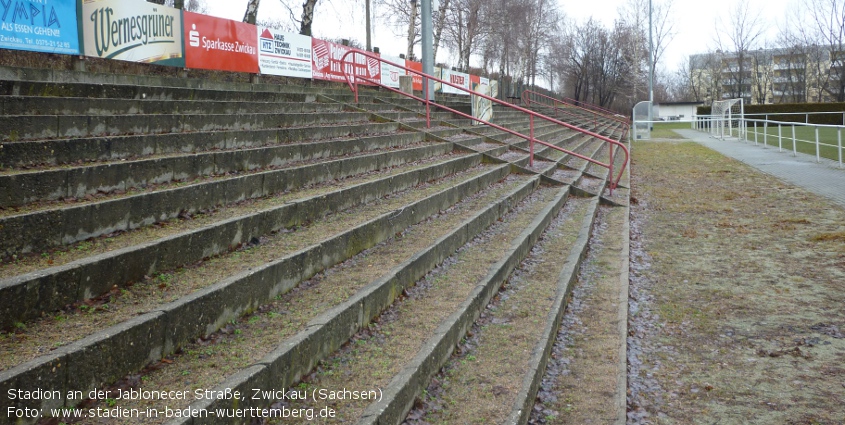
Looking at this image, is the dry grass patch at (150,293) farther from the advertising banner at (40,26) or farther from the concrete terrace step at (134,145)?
the advertising banner at (40,26)

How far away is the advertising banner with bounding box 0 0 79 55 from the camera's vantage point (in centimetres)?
805

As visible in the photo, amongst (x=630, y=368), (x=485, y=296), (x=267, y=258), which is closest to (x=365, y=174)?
(x=485, y=296)

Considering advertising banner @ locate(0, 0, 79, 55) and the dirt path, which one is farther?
advertising banner @ locate(0, 0, 79, 55)

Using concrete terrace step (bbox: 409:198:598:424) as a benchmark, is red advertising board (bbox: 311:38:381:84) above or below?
above

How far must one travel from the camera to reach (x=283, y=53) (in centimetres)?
1480

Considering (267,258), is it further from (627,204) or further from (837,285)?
(627,204)

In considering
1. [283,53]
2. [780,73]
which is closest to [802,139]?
[283,53]

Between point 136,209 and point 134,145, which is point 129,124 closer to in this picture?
point 134,145

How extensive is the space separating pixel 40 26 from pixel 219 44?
4.42m

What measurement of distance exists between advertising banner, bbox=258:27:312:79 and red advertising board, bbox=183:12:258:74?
306 millimetres

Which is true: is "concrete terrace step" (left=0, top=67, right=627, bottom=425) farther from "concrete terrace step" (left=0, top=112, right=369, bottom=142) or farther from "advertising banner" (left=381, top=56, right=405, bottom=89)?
"advertising banner" (left=381, top=56, right=405, bottom=89)

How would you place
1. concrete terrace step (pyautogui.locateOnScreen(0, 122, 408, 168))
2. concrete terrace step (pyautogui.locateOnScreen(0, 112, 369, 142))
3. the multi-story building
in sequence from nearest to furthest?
concrete terrace step (pyautogui.locateOnScreen(0, 122, 408, 168)) < concrete terrace step (pyautogui.locateOnScreen(0, 112, 369, 142)) < the multi-story building

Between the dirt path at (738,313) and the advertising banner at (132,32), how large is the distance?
8101mm

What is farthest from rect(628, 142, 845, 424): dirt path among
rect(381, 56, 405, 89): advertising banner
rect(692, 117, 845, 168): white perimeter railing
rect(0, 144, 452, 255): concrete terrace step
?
rect(381, 56, 405, 89): advertising banner
